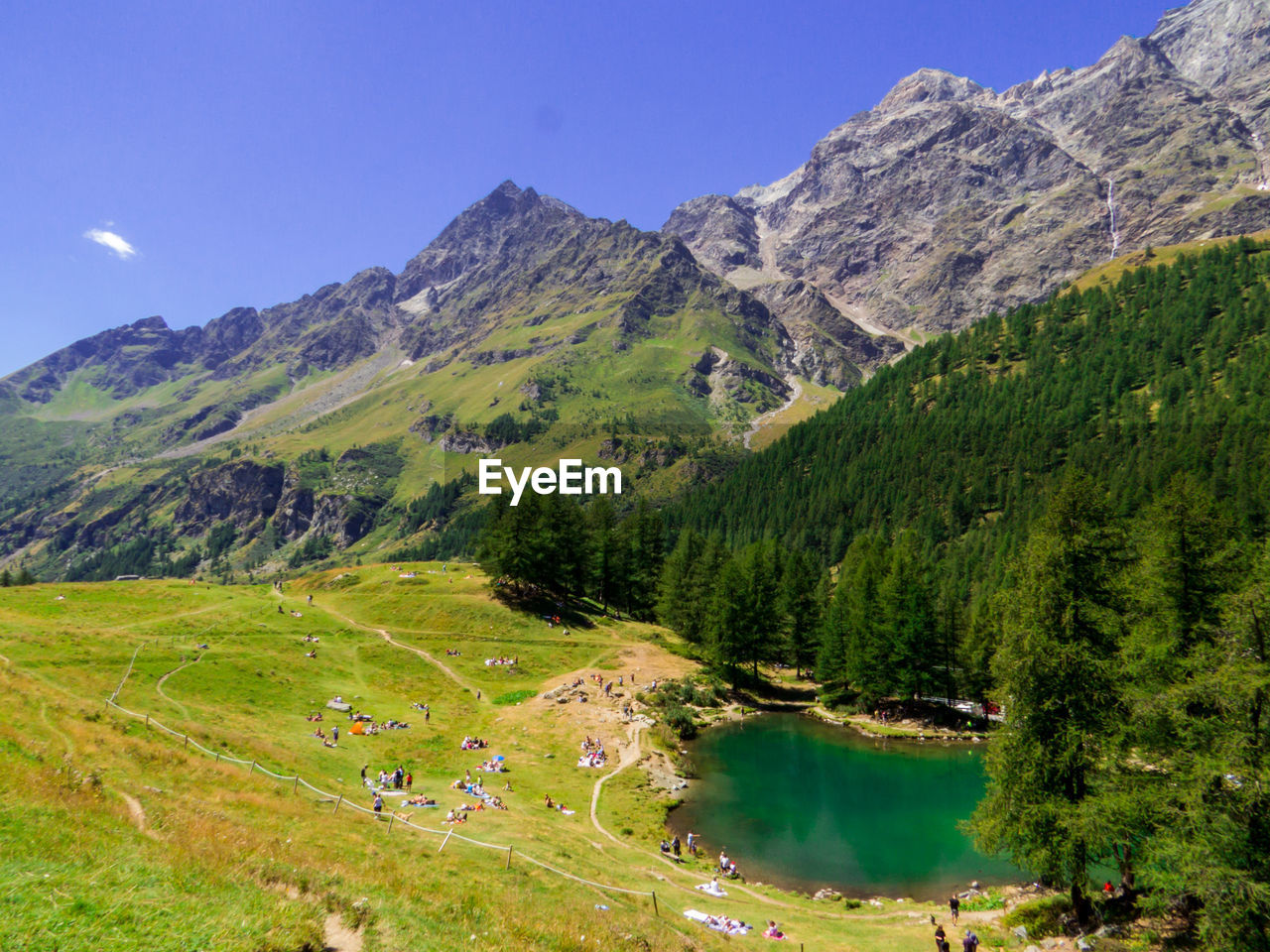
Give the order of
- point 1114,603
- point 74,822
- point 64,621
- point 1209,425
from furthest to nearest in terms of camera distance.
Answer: point 1209,425
point 64,621
point 1114,603
point 74,822

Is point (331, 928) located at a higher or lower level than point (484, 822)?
higher

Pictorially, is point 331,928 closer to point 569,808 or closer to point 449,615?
point 569,808

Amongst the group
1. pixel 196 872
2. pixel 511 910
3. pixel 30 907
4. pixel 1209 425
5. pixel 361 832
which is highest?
pixel 1209 425

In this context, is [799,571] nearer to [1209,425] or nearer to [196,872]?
[196,872]

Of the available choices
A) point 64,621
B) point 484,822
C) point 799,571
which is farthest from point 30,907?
point 799,571

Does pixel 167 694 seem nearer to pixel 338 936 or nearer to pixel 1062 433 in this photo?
pixel 338 936

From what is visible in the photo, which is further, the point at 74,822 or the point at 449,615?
the point at 449,615

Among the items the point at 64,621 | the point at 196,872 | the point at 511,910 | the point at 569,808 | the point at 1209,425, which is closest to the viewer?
the point at 196,872

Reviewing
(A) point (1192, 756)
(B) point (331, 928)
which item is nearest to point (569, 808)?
(B) point (331, 928)
